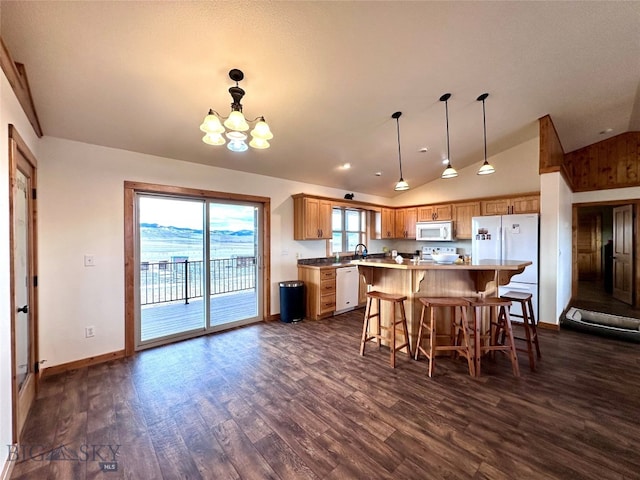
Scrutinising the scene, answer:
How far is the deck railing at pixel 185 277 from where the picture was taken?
4523mm

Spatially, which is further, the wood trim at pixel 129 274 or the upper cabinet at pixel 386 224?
the upper cabinet at pixel 386 224

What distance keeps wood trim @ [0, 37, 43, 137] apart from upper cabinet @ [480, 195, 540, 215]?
20.3 feet

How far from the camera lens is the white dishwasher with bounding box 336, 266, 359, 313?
187 inches

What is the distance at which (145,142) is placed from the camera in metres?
3.05

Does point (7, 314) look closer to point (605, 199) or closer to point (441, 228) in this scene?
point (441, 228)

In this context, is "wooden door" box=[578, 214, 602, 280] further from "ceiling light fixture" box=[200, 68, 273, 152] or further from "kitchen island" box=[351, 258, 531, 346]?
"ceiling light fixture" box=[200, 68, 273, 152]

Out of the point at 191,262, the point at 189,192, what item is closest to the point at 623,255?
the point at 189,192

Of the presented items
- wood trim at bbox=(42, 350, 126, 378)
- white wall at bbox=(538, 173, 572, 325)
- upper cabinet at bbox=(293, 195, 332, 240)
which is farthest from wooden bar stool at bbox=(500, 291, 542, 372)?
wood trim at bbox=(42, 350, 126, 378)

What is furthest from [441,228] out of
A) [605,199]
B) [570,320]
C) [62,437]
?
Result: [62,437]

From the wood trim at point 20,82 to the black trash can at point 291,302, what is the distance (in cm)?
338

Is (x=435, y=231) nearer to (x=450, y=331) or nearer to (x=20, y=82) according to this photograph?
(x=450, y=331)

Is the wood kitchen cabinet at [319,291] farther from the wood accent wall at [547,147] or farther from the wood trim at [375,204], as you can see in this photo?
the wood accent wall at [547,147]

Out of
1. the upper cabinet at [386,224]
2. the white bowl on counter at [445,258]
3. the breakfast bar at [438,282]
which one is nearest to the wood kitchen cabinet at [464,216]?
the upper cabinet at [386,224]

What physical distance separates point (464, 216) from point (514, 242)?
1.24m
